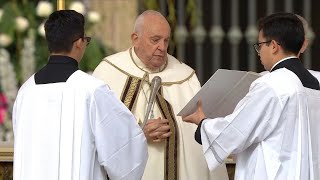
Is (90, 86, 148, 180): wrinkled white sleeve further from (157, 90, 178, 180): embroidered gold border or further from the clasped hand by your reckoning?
(157, 90, 178, 180): embroidered gold border

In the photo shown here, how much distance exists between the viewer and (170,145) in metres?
6.16

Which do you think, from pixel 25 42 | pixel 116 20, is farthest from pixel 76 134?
pixel 116 20

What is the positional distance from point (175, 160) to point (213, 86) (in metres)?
0.58

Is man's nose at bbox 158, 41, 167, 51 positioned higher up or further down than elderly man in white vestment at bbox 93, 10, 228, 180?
higher up

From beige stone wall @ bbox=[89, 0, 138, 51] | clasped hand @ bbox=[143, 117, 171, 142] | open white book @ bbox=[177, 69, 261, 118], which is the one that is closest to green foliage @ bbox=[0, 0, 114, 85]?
beige stone wall @ bbox=[89, 0, 138, 51]

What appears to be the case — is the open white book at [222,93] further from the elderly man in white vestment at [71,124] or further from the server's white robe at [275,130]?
the elderly man in white vestment at [71,124]

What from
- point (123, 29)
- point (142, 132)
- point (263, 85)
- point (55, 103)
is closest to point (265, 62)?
point (263, 85)

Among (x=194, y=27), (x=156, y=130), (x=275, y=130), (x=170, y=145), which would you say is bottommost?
(x=170, y=145)

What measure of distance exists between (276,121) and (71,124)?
932 mm

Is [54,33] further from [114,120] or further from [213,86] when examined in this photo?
[213,86]

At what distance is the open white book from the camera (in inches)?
228

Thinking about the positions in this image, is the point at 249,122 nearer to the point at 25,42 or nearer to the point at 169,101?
the point at 169,101

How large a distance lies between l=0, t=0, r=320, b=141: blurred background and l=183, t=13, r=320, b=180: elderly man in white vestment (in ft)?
8.11

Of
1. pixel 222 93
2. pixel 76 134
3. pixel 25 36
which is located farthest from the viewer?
A: pixel 25 36
